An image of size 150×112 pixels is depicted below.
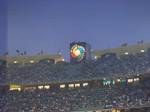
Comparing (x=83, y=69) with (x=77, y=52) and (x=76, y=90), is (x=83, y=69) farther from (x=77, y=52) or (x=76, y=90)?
(x=76, y=90)

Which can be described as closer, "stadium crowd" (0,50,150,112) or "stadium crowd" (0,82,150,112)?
"stadium crowd" (0,82,150,112)

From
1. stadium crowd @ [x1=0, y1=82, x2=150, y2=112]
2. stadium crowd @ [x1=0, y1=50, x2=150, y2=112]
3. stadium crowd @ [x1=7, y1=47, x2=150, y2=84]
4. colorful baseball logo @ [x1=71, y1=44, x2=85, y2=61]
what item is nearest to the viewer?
stadium crowd @ [x1=0, y1=82, x2=150, y2=112]

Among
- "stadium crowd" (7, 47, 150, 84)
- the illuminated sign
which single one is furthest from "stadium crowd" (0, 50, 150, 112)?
the illuminated sign

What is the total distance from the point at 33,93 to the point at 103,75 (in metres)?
6.82

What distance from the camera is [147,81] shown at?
38781 millimetres

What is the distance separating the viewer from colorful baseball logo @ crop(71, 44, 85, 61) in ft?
149

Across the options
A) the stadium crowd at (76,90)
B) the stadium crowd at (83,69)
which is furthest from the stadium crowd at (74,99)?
the stadium crowd at (83,69)

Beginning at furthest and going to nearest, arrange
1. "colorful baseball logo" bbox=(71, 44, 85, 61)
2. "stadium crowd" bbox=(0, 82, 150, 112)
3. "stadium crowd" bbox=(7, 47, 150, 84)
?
1. "colorful baseball logo" bbox=(71, 44, 85, 61)
2. "stadium crowd" bbox=(7, 47, 150, 84)
3. "stadium crowd" bbox=(0, 82, 150, 112)

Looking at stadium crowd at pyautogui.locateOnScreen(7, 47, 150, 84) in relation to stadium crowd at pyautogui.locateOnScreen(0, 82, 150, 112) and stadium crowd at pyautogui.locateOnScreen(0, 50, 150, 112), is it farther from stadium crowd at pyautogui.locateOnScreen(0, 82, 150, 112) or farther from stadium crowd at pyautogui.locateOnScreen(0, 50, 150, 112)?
stadium crowd at pyautogui.locateOnScreen(0, 82, 150, 112)

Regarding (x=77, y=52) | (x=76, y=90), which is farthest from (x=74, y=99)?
(x=77, y=52)

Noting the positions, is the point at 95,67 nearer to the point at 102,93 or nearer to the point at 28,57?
the point at 102,93

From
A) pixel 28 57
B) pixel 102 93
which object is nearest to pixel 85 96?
pixel 102 93

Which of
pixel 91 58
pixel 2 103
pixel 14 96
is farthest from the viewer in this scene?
pixel 91 58

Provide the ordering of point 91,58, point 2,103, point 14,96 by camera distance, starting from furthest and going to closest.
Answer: point 91,58 < point 14,96 < point 2,103
